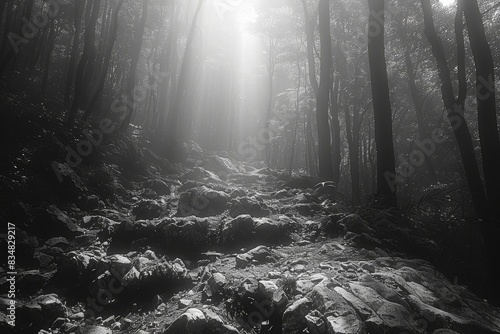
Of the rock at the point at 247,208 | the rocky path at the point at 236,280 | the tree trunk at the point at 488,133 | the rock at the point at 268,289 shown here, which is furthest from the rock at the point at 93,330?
the tree trunk at the point at 488,133

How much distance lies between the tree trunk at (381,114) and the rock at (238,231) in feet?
9.93

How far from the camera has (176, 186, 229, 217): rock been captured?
7.48m

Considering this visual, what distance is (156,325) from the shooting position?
343cm

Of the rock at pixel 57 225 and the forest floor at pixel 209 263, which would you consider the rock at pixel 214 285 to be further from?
the rock at pixel 57 225

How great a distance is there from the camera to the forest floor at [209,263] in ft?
10.1

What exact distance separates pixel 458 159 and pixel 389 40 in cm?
860

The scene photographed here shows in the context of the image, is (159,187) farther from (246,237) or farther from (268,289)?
(268,289)

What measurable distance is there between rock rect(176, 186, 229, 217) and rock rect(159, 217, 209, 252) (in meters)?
1.47

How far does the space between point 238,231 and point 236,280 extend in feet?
5.88

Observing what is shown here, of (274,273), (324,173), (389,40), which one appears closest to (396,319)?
(274,273)

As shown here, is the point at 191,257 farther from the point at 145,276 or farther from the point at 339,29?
the point at 339,29

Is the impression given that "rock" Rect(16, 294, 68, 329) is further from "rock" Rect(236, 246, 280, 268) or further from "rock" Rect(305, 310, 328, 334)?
"rock" Rect(305, 310, 328, 334)

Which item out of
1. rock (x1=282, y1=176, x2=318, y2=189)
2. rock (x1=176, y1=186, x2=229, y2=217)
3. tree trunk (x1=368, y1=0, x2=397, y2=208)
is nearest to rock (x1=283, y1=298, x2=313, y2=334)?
tree trunk (x1=368, y1=0, x2=397, y2=208)

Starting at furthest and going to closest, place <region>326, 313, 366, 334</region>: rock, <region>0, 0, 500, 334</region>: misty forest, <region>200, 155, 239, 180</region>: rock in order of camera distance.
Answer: <region>200, 155, 239, 180</region>: rock, <region>0, 0, 500, 334</region>: misty forest, <region>326, 313, 366, 334</region>: rock
